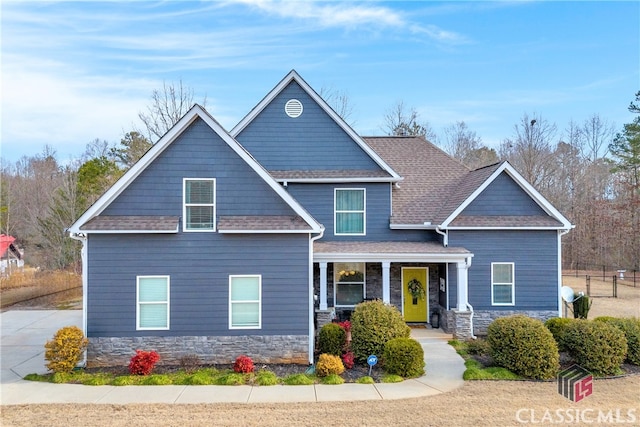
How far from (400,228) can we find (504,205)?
12.3 feet

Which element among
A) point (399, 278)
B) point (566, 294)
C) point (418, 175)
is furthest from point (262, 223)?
point (566, 294)

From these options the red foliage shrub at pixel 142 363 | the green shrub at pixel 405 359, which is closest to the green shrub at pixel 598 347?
the green shrub at pixel 405 359

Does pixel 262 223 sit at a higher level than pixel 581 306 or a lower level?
higher

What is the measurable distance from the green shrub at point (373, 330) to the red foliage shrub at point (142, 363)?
5167 millimetres

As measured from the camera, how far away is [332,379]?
985 cm

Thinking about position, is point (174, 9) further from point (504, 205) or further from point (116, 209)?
point (504, 205)

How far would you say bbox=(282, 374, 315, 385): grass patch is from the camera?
386 inches

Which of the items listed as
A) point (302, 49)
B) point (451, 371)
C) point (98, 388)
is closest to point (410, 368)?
point (451, 371)

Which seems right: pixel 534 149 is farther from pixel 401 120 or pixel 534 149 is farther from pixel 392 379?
pixel 392 379

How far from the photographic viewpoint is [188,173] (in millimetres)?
11312

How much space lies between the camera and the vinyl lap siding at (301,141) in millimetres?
15656

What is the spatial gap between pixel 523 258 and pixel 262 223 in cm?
943

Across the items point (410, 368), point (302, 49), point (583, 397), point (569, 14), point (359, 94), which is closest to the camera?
point (583, 397)

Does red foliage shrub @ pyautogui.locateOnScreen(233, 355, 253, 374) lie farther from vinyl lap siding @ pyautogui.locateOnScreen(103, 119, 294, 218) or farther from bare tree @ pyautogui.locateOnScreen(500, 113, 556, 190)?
bare tree @ pyautogui.locateOnScreen(500, 113, 556, 190)
